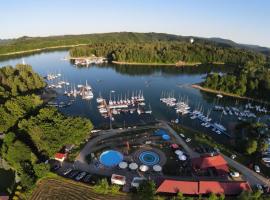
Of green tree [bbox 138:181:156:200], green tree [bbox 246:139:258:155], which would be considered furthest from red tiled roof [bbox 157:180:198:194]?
green tree [bbox 246:139:258:155]

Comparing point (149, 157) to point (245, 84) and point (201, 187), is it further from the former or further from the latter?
point (245, 84)

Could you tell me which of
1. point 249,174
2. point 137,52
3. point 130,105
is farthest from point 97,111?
point 137,52

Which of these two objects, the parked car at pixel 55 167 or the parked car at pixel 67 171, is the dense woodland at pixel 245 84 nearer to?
the parked car at pixel 67 171

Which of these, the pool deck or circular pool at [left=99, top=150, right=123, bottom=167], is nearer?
the pool deck

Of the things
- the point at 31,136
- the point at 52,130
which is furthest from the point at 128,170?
the point at 31,136

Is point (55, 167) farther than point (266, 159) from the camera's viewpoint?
No

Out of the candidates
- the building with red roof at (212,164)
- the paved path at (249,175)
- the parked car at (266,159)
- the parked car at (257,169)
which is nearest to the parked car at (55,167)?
the building with red roof at (212,164)

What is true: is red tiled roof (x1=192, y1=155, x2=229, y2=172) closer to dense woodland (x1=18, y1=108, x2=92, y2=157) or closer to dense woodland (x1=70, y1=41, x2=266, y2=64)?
dense woodland (x1=18, y1=108, x2=92, y2=157)

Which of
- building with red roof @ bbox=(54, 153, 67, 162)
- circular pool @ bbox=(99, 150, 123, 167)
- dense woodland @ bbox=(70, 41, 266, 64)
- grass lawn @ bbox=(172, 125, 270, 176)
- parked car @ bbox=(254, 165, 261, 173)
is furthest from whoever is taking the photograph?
dense woodland @ bbox=(70, 41, 266, 64)

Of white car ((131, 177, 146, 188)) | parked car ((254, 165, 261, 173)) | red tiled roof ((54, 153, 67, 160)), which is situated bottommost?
parked car ((254, 165, 261, 173))
